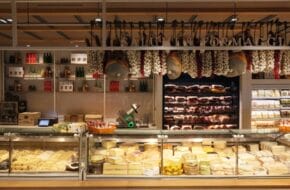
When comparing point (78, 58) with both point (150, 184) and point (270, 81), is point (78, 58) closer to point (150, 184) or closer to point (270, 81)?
point (270, 81)

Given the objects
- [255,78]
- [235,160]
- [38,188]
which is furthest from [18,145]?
[255,78]

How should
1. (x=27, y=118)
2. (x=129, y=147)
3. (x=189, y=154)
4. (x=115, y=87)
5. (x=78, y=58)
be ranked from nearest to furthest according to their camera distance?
(x=189, y=154) → (x=129, y=147) → (x=27, y=118) → (x=78, y=58) → (x=115, y=87)

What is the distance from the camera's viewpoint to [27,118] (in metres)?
9.53

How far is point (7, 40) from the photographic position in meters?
9.88

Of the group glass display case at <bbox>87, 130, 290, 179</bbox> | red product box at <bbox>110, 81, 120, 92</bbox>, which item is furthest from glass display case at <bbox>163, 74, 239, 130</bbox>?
glass display case at <bbox>87, 130, 290, 179</bbox>

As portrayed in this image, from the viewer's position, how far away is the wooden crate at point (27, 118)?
9.49 metres

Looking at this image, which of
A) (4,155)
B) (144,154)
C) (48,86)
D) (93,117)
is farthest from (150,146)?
(48,86)

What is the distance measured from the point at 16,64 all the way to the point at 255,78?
18.9 feet

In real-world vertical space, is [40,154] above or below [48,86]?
below

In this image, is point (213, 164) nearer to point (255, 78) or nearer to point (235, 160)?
point (235, 160)

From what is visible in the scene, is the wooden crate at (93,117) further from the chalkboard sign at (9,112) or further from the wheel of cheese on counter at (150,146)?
the wheel of cheese on counter at (150,146)

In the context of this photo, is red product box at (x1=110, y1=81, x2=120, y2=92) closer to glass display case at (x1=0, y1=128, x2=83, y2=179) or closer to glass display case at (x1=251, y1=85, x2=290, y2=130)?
glass display case at (x1=251, y1=85, x2=290, y2=130)

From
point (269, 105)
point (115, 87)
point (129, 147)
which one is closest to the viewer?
point (129, 147)

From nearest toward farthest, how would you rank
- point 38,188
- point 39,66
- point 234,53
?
point 38,188 → point 234,53 → point 39,66
